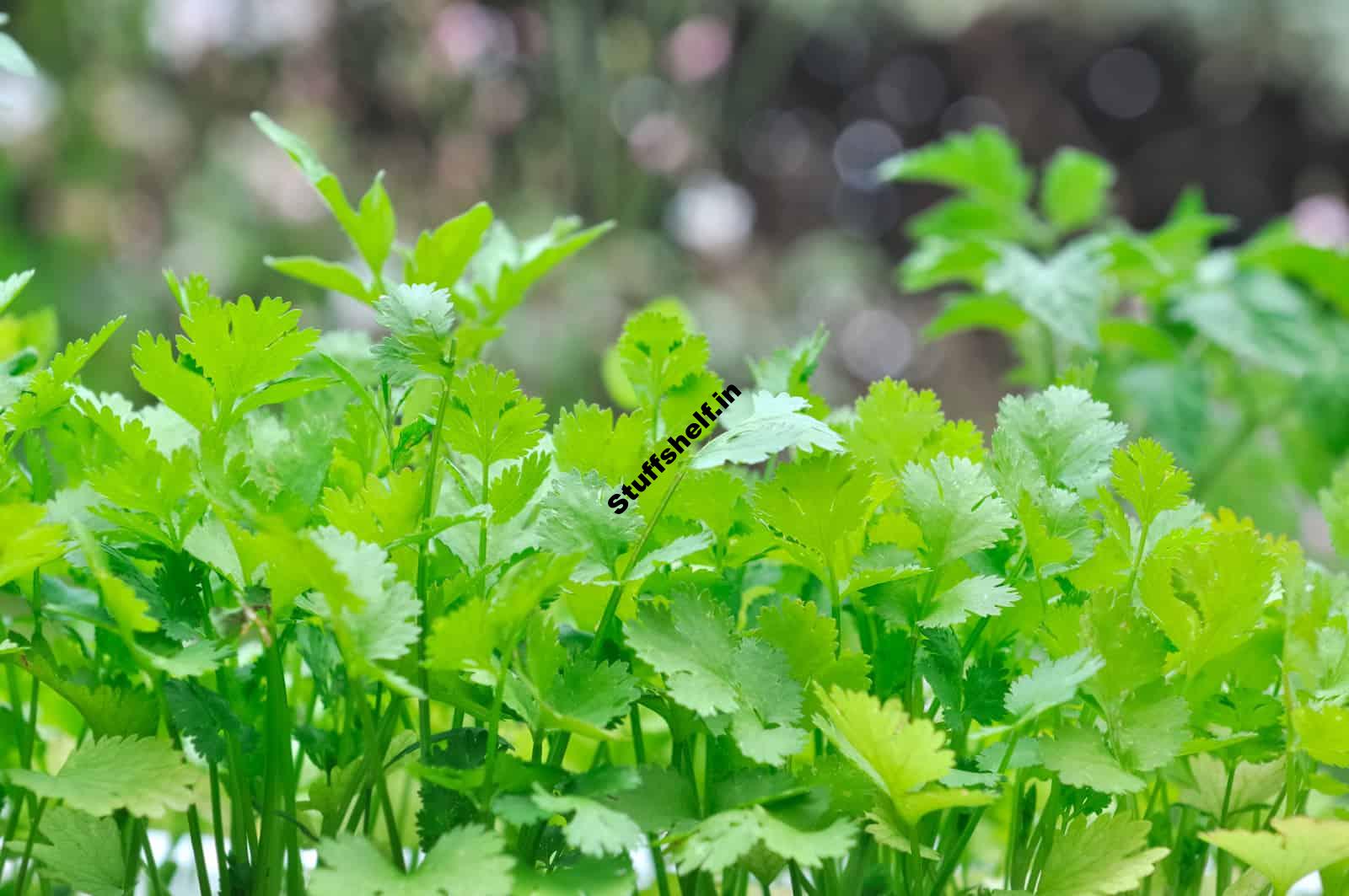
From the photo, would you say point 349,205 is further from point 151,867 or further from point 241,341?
point 151,867

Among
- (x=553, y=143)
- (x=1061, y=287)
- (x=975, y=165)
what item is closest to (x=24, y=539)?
(x=1061, y=287)

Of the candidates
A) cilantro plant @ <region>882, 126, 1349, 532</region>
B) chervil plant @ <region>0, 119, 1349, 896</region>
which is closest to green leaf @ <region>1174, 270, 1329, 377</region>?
cilantro plant @ <region>882, 126, 1349, 532</region>

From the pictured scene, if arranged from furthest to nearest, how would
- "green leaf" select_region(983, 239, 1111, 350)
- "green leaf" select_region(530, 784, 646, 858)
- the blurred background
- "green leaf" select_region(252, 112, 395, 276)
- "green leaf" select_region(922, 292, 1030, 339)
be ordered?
the blurred background < "green leaf" select_region(922, 292, 1030, 339) < "green leaf" select_region(983, 239, 1111, 350) < "green leaf" select_region(252, 112, 395, 276) < "green leaf" select_region(530, 784, 646, 858)

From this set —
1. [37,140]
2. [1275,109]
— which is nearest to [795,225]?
[1275,109]

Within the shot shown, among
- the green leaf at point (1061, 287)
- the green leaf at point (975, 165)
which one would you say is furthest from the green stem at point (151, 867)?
the green leaf at point (975, 165)

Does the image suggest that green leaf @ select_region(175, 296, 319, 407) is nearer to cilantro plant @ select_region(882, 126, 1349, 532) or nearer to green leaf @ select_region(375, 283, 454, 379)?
green leaf @ select_region(375, 283, 454, 379)

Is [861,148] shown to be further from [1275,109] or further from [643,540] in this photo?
[643,540]

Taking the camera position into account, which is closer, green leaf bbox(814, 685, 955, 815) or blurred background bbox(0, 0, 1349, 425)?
green leaf bbox(814, 685, 955, 815)
